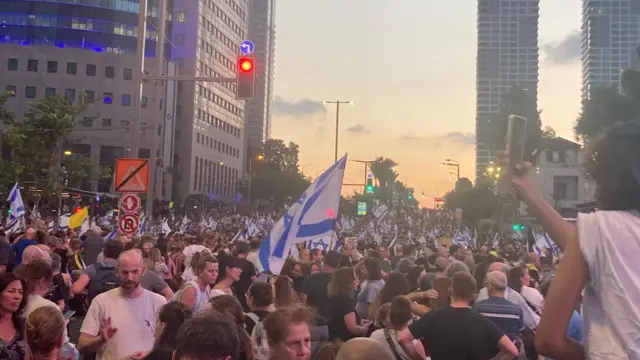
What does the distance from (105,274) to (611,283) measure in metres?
7.47

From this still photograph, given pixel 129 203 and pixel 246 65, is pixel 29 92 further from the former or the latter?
pixel 246 65

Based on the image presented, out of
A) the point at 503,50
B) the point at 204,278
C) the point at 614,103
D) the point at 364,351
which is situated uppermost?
the point at 503,50

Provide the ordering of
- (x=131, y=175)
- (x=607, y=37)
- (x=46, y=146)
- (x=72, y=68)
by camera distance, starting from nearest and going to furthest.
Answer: (x=131, y=175), (x=46, y=146), (x=72, y=68), (x=607, y=37)

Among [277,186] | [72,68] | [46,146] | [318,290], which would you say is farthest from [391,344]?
[277,186]

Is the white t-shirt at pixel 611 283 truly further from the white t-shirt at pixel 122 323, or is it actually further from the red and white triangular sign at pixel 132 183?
the red and white triangular sign at pixel 132 183

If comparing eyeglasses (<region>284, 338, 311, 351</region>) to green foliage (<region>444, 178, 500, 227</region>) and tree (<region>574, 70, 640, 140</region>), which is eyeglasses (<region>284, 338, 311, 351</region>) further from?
green foliage (<region>444, 178, 500, 227</region>)

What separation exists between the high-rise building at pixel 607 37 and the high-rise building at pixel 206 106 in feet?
221

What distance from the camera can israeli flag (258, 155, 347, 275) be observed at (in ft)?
33.3

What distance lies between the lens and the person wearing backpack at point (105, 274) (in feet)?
28.3

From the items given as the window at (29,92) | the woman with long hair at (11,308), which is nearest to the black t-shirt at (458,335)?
the woman with long hair at (11,308)

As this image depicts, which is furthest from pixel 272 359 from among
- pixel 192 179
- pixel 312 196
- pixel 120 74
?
pixel 192 179

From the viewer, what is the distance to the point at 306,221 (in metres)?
10.6

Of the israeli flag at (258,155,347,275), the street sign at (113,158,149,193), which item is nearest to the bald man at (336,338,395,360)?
the israeli flag at (258,155,347,275)

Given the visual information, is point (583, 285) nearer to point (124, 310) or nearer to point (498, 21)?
point (124, 310)
